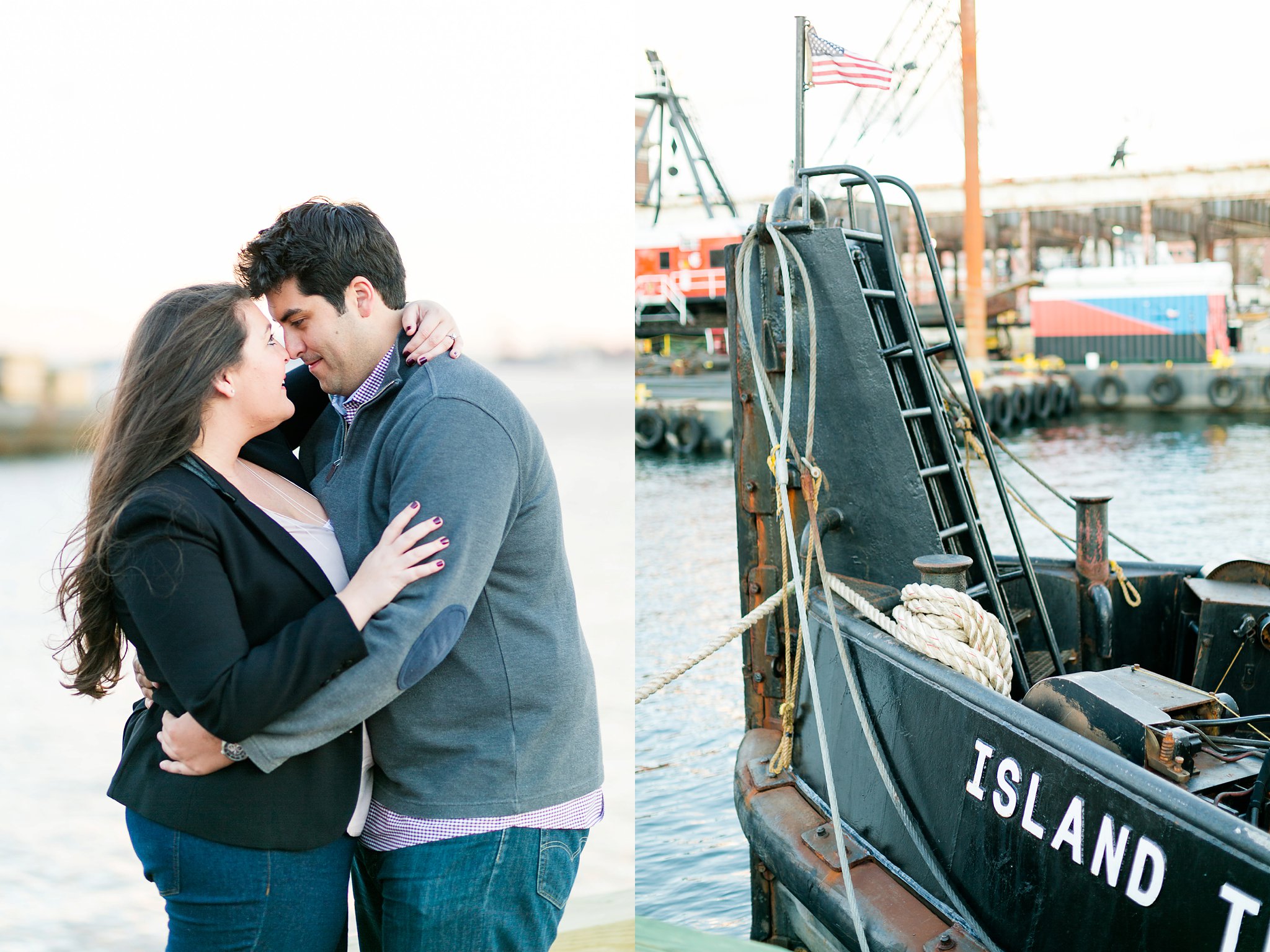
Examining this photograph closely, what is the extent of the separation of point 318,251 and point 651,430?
26.9m

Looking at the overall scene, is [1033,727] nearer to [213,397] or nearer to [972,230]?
[213,397]

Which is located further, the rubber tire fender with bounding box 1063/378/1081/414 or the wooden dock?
the rubber tire fender with bounding box 1063/378/1081/414

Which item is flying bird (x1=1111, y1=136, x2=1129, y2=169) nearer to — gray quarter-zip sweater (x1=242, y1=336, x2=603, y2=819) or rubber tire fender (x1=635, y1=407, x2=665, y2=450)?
rubber tire fender (x1=635, y1=407, x2=665, y2=450)

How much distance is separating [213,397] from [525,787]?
0.98 m

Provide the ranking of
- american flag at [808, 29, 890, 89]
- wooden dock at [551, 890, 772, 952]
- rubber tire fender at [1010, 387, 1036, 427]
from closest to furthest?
1. wooden dock at [551, 890, 772, 952]
2. american flag at [808, 29, 890, 89]
3. rubber tire fender at [1010, 387, 1036, 427]

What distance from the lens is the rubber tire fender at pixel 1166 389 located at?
33500 mm

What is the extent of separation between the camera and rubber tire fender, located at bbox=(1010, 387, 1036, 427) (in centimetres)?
3212

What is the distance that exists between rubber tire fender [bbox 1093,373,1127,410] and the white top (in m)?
36.3

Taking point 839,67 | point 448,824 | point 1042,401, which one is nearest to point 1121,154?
point 1042,401

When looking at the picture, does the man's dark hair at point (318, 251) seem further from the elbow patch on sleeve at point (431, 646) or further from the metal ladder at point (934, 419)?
the metal ladder at point (934, 419)

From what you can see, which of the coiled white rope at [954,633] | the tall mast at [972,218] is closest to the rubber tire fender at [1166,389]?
the tall mast at [972,218]

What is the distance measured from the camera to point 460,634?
2098 millimetres

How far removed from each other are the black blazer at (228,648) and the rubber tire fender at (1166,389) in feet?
117

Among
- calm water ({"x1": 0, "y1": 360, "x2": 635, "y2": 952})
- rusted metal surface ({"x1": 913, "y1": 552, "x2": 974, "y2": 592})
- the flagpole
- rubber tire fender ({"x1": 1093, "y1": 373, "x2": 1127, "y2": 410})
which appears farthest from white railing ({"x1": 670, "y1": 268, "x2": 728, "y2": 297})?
rusted metal surface ({"x1": 913, "y1": 552, "x2": 974, "y2": 592})
